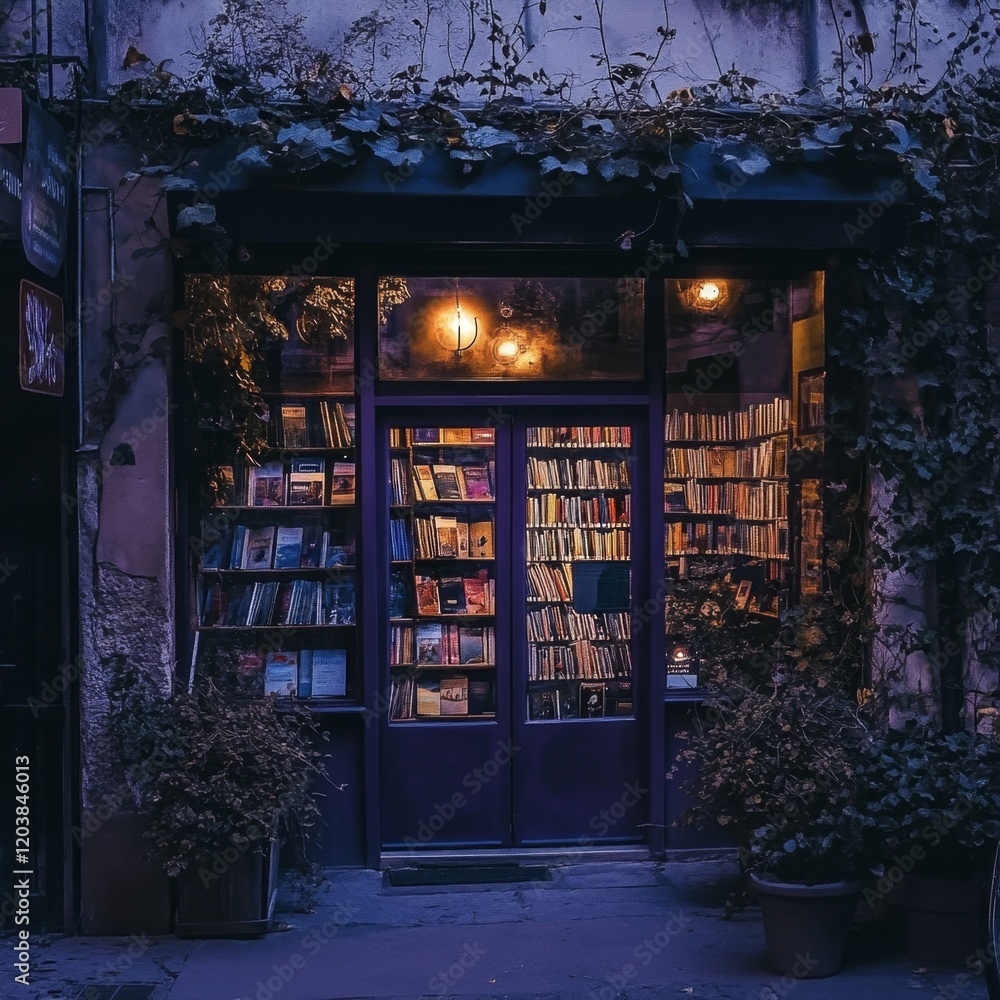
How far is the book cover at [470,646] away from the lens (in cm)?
744

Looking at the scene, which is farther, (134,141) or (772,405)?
(772,405)

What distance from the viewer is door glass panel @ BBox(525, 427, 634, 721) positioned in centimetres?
748

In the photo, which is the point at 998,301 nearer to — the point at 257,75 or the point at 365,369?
the point at 365,369

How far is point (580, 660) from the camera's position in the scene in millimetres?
7516

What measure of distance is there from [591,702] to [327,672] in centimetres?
165

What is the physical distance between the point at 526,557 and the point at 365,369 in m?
1.53

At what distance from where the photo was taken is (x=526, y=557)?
294 inches

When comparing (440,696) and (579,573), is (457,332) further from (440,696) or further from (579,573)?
(440,696)

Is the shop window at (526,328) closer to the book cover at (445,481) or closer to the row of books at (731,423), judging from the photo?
the row of books at (731,423)

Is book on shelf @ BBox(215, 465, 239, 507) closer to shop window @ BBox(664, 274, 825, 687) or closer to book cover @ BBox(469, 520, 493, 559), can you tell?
book cover @ BBox(469, 520, 493, 559)

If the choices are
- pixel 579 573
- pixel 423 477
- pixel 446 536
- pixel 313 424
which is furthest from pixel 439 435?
pixel 579 573

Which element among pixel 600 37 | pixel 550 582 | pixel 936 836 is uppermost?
pixel 600 37

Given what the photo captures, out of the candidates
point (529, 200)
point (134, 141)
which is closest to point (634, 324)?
point (529, 200)

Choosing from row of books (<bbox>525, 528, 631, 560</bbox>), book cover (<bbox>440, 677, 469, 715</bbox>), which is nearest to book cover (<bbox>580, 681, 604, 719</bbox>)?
book cover (<bbox>440, 677, 469, 715</bbox>)
